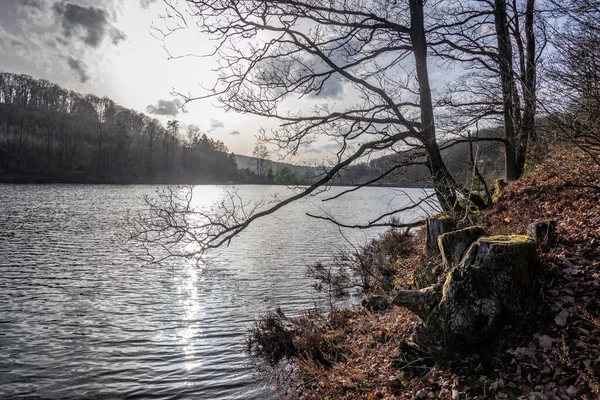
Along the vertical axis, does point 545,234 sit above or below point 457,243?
above

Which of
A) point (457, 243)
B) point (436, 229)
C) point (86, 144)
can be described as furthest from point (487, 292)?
point (86, 144)

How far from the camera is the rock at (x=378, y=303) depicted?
872cm

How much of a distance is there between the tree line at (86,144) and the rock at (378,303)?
79709 millimetres

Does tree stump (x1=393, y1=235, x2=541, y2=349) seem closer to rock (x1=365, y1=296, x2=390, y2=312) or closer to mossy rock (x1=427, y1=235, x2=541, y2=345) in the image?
mossy rock (x1=427, y1=235, x2=541, y2=345)

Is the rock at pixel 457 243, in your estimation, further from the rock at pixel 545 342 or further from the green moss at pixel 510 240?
the rock at pixel 545 342

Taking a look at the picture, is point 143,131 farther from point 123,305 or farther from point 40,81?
point 123,305

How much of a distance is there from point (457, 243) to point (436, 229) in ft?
6.76

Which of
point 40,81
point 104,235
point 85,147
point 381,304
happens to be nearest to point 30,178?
point 85,147

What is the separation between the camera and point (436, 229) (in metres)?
8.16

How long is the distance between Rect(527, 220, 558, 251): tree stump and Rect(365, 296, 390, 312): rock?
383 centimetres

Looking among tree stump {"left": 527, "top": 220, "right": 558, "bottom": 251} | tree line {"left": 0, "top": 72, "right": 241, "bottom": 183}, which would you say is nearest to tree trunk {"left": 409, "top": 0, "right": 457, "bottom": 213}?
tree stump {"left": 527, "top": 220, "right": 558, "bottom": 251}

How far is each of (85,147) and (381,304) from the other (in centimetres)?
9474

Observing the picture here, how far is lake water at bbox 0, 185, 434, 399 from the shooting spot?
24.1 ft

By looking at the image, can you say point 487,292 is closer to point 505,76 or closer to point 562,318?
point 562,318
